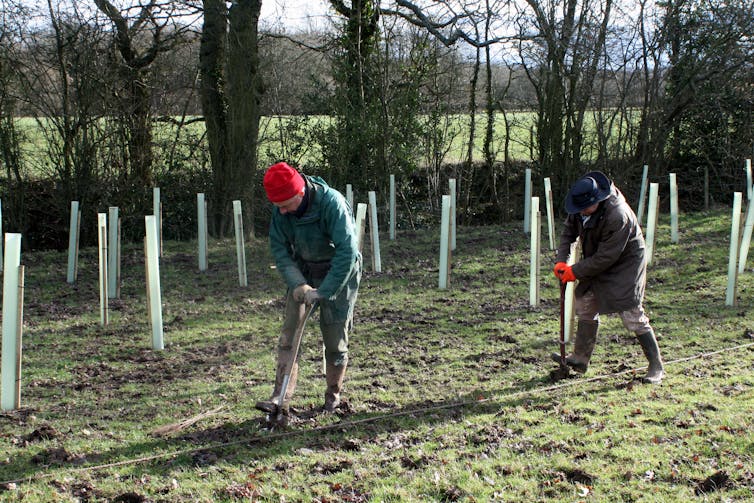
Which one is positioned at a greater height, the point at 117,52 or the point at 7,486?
the point at 117,52

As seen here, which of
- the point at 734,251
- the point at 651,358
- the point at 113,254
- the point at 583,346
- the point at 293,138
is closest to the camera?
the point at 651,358

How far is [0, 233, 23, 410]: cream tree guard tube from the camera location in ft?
17.4

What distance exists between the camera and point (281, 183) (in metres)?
4.67

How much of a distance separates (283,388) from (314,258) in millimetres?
958

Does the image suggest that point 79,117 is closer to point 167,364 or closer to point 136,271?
point 136,271

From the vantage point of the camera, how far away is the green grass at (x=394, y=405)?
4.25 m

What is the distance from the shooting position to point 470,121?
16.5m

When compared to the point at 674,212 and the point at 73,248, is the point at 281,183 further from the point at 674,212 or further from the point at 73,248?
the point at 674,212

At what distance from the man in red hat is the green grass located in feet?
1.57

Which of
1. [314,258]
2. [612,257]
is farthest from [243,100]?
[612,257]

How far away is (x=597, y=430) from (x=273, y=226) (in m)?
2.62

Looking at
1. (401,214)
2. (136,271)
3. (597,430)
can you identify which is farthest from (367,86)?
(597,430)

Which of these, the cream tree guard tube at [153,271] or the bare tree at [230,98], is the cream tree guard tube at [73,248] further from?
the cream tree guard tube at [153,271]

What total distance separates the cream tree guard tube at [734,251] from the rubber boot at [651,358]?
9.17 feet
